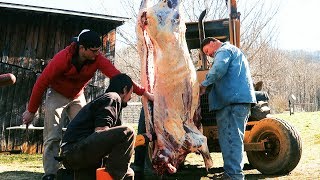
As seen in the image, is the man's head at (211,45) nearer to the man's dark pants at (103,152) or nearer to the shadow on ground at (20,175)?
the man's dark pants at (103,152)

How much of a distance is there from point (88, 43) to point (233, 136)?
2.24 m

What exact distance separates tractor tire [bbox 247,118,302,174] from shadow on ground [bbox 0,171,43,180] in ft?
11.8

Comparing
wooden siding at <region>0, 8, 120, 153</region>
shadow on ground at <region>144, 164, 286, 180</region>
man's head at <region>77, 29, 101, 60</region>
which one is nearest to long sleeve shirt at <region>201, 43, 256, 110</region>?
shadow on ground at <region>144, 164, 286, 180</region>

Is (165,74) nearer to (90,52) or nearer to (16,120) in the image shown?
(90,52)

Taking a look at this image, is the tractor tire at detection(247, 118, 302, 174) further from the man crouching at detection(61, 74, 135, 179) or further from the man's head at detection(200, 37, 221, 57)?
the man crouching at detection(61, 74, 135, 179)

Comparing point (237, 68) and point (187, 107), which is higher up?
point (237, 68)

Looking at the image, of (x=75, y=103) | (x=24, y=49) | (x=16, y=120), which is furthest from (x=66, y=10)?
(x=75, y=103)

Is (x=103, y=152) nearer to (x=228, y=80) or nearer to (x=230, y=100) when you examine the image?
(x=230, y=100)

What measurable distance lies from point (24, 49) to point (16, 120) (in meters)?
1.96

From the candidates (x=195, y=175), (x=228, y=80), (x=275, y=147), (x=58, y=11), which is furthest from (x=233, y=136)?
(x=58, y=11)

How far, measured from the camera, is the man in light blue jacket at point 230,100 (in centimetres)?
534

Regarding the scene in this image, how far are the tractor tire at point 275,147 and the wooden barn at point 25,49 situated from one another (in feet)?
21.8

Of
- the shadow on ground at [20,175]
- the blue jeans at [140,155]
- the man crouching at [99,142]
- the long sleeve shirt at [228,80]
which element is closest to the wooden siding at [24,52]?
the shadow on ground at [20,175]

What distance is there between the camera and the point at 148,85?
17.9 ft
